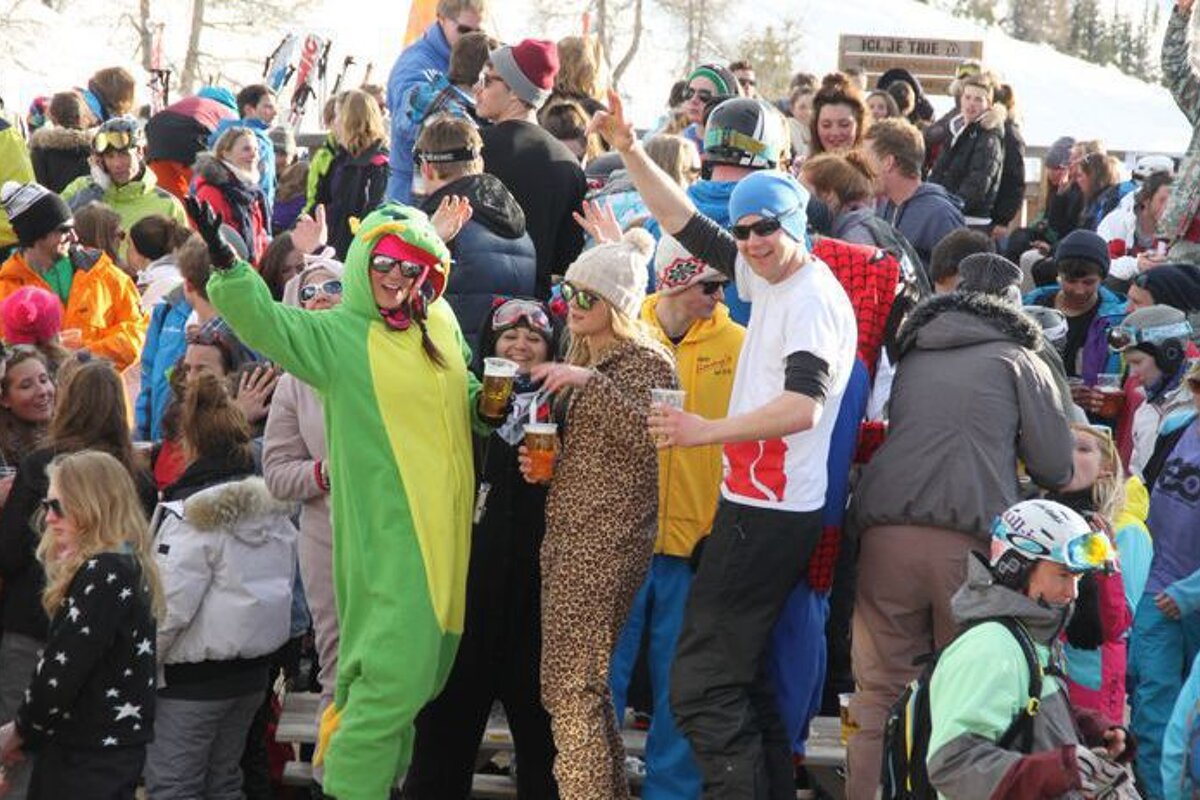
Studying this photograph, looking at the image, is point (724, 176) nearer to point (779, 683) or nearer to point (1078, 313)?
point (779, 683)

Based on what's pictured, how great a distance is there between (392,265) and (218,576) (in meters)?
1.51

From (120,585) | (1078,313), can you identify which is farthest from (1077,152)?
(120,585)

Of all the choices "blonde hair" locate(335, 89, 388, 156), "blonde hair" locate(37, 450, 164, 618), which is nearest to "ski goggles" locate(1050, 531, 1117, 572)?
"blonde hair" locate(37, 450, 164, 618)

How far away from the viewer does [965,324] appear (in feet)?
19.6

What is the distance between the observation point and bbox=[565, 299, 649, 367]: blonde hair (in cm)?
606

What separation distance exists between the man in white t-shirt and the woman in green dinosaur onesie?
801 millimetres

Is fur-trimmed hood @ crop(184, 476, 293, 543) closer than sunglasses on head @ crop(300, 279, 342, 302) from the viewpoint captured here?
Yes

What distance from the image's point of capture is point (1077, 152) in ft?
49.5

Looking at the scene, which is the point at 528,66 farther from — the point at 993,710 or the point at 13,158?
the point at 13,158

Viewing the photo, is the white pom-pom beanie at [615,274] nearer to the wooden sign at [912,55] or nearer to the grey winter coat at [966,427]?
the grey winter coat at [966,427]

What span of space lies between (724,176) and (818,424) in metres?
1.55

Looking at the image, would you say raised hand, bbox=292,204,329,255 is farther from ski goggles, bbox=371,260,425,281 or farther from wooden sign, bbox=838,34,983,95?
wooden sign, bbox=838,34,983,95

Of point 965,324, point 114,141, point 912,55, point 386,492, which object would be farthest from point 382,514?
point 912,55

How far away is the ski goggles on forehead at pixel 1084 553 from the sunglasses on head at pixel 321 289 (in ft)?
11.0
